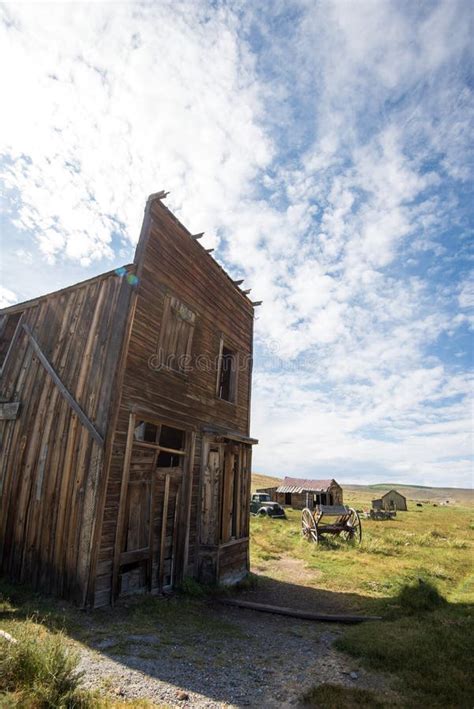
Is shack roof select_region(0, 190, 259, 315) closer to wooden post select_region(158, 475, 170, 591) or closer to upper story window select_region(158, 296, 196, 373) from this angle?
upper story window select_region(158, 296, 196, 373)

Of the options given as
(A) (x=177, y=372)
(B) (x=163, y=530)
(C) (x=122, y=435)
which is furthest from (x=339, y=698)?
(A) (x=177, y=372)

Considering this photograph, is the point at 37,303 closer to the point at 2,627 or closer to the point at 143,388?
the point at 143,388

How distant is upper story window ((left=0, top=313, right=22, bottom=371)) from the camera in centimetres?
1044

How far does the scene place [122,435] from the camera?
24.3 feet

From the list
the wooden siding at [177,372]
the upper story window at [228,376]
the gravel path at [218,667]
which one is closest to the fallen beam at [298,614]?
the gravel path at [218,667]

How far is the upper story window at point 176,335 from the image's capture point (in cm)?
903

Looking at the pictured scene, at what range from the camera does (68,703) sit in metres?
3.38

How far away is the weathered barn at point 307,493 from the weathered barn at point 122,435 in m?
27.1

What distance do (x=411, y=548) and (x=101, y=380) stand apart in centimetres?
1573

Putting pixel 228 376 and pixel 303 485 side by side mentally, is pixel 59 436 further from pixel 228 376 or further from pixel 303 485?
pixel 303 485

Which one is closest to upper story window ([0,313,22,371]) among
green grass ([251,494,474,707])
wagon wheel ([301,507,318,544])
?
green grass ([251,494,474,707])

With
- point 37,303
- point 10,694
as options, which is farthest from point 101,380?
point 10,694

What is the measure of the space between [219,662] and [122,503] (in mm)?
3164

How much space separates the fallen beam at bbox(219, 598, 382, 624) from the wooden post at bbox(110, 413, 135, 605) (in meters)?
2.81
